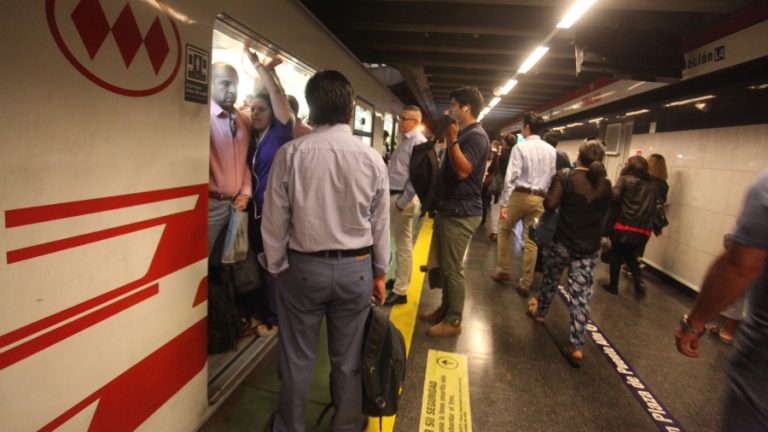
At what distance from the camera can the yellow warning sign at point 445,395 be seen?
235 cm

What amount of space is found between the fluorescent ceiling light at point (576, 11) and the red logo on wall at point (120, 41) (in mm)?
3619

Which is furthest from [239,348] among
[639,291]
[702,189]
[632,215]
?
[702,189]

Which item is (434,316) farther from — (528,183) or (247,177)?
(247,177)

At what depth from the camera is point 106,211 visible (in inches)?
56.7

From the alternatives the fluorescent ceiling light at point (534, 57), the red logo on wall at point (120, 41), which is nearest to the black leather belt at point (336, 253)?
the red logo on wall at point (120, 41)

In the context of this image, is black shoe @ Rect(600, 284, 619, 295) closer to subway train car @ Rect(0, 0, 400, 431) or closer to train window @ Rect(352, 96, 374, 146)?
train window @ Rect(352, 96, 374, 146)

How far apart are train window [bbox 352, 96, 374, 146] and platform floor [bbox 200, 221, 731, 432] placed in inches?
98.4

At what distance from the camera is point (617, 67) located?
4.55m

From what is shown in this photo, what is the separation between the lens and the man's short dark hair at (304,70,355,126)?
1798 millimetres

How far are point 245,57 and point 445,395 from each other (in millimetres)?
2834

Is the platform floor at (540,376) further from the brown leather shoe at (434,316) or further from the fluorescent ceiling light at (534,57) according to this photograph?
the fluorescent ceiling light at (534,57)

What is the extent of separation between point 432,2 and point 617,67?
2.25 m

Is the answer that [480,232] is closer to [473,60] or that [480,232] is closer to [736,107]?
[473,60]

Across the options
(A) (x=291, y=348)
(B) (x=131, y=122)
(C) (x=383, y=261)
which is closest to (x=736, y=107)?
(C) (x=383, y=261)
